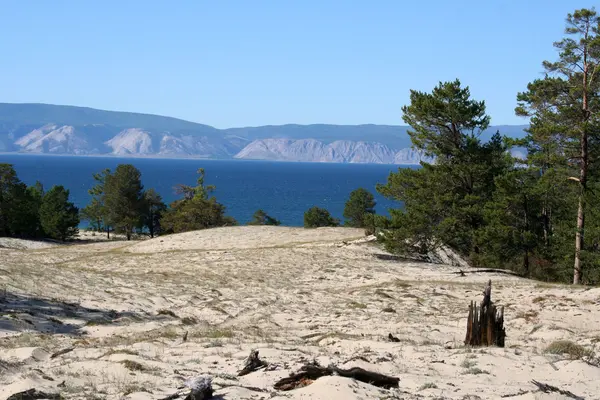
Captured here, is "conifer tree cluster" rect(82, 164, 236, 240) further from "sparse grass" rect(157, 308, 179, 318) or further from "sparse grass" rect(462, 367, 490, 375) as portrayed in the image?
"sparse grass" rect(462, 367, 490, 375)

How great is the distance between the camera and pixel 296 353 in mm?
9375

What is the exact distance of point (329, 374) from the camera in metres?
7.50

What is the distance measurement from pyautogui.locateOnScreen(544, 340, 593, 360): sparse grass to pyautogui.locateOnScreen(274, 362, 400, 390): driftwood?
3.67 metres

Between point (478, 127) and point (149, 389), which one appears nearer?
point (149, 389)

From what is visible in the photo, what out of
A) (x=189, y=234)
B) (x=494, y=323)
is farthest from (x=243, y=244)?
(x=494, y=323)

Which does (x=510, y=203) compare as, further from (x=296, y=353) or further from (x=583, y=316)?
(x=296, y=353)

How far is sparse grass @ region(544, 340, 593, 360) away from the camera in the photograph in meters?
9.85

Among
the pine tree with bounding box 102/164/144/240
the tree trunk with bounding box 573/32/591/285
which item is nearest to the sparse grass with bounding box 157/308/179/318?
the tree trunk with bounding box 573/32/591/285

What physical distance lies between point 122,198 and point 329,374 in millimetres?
64762

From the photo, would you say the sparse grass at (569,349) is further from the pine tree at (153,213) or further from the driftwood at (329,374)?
the pine tree at (153,213)

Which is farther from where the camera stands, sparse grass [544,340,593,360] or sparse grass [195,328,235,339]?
sparse grass [195,328,235,339]

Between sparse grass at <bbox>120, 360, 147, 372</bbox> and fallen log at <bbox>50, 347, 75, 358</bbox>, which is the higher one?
sparse grass at <bbox>120, 360, 147, 372</bbox>

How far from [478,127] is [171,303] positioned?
19.5 m

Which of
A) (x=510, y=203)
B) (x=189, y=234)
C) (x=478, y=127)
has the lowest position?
(x=189, y=234)
